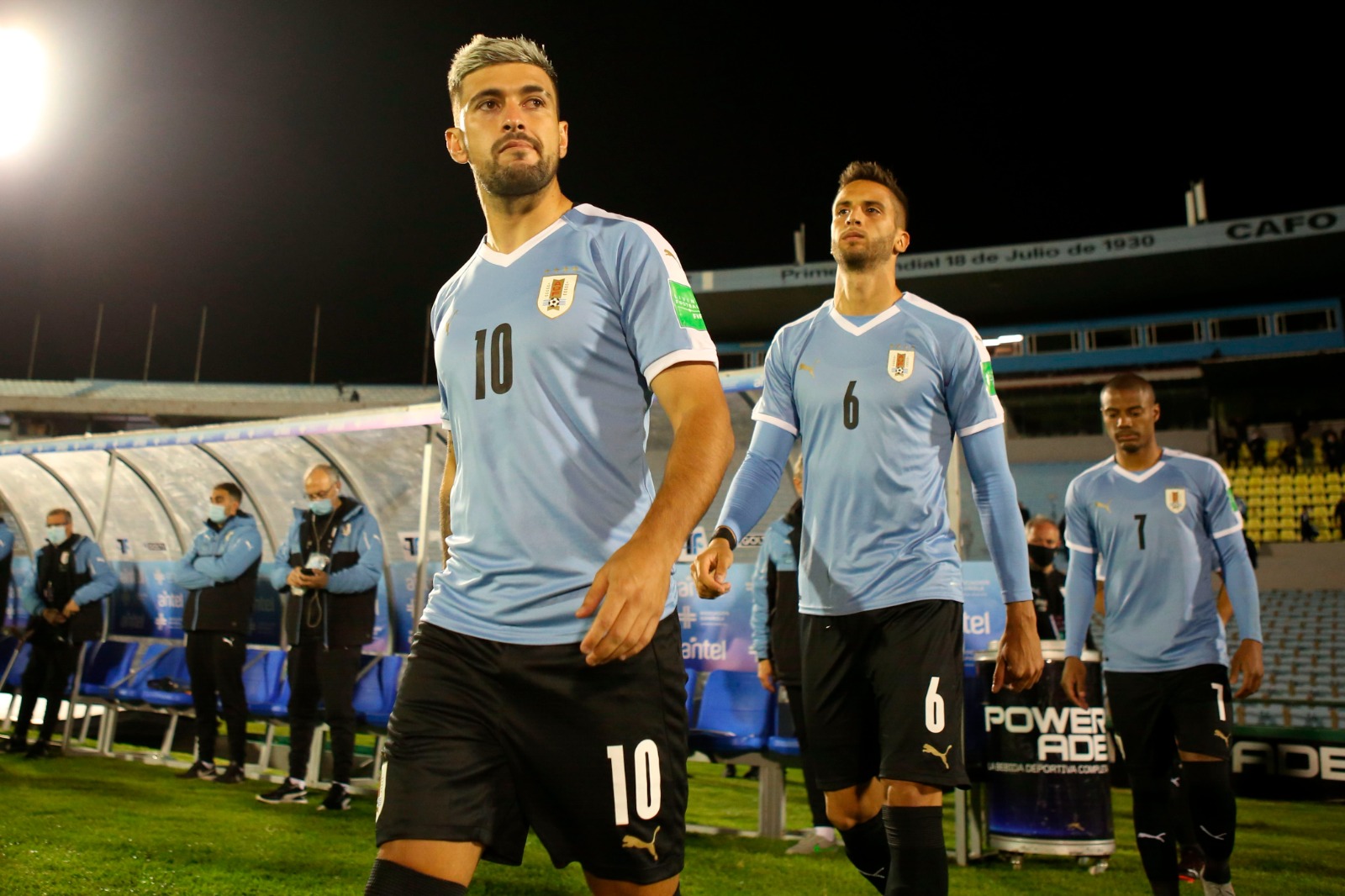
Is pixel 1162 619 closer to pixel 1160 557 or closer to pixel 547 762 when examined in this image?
pixel 1160 557

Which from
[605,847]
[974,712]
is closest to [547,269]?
[605,847]

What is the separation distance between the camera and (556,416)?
1.93 m

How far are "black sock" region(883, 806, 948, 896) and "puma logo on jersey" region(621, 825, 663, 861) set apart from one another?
1.24 m

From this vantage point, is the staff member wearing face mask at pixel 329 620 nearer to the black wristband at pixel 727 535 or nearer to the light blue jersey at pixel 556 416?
the black wristband at pixel 727 535

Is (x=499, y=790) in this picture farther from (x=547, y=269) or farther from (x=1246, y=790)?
(x=1246, y=790)

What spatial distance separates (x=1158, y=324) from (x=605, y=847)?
34.0 meters

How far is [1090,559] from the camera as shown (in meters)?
4.70

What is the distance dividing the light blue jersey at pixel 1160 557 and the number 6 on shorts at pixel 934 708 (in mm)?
1867

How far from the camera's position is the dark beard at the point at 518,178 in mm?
2105

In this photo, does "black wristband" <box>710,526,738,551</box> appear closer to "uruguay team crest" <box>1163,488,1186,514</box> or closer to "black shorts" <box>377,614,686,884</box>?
"black shorts" <box>377,614,686,884</box>

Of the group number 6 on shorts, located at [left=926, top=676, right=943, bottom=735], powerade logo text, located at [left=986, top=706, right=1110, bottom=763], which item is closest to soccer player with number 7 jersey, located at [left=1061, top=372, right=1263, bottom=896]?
powerade logo text, located at [left=986, top=706, right=1110, bottom=763]

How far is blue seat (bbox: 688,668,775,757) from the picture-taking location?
584cm

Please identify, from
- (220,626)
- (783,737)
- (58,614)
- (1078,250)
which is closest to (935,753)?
(783,737)

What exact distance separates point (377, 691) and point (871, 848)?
204 inches
